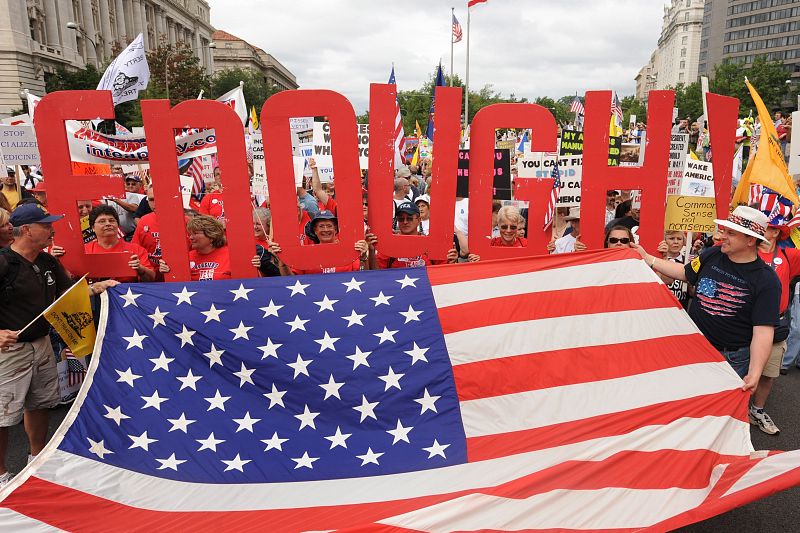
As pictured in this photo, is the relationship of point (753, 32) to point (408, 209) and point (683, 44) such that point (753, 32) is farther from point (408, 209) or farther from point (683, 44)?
point (408, 209)

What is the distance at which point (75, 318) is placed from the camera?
11.8ft

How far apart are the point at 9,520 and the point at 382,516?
188cm

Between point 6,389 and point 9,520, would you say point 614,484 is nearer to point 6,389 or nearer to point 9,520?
point 9,520

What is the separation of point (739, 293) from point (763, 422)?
1.77 m

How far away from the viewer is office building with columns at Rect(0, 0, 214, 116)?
129 ft

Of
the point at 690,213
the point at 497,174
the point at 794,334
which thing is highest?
the point at 497,174

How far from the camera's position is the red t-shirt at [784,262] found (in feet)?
16.6

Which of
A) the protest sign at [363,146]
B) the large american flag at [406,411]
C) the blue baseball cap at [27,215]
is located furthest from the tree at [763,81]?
the blue baseball cap at [27,215]

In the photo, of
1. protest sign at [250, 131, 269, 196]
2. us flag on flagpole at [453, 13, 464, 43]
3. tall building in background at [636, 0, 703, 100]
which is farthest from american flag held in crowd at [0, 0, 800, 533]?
tall building in background at [636, 0, 703, 100]

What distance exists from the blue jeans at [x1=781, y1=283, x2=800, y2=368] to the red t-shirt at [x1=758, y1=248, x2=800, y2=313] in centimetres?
135

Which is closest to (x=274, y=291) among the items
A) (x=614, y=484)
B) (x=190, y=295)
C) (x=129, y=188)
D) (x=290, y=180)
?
(x=190, y=295)

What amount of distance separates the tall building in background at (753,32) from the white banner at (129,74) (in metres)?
107

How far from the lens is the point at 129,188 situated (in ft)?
28.7

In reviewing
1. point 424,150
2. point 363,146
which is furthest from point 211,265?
point 424,150
